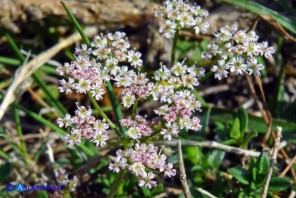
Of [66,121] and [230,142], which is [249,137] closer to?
[230,142]

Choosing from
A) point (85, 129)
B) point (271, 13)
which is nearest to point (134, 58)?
point (85, 129)

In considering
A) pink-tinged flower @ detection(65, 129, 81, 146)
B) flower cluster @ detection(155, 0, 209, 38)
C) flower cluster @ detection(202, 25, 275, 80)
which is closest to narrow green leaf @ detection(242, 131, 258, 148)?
flower cluster @ detection(202, 25, 275, 80)

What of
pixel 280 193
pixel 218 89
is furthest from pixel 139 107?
pixel 280 193

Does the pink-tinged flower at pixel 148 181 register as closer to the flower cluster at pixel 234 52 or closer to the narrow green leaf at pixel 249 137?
the flower cluster at pixel 234 52

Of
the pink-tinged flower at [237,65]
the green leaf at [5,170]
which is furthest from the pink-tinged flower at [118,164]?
the green leaf at [5,170]

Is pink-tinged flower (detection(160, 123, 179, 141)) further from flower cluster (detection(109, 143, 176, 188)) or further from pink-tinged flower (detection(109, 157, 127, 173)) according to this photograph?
pink-tinged flower (detection(109, 157, 127, 173))

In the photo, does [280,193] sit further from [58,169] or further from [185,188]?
[58,169]
